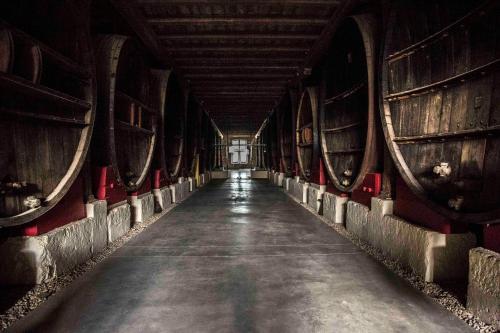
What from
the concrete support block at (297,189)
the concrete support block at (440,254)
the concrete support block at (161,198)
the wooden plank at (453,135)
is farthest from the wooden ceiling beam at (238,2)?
the concrete support block at (297,189)

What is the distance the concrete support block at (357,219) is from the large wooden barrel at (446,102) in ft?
4.95

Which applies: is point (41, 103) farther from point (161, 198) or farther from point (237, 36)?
point (237, 36)

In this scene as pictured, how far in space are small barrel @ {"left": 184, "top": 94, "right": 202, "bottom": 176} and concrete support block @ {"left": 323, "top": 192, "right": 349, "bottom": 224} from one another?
590 centimetres

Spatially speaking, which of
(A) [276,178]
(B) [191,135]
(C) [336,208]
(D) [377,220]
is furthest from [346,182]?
(A) [276,178]

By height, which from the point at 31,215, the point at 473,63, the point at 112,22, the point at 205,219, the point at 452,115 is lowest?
the point at 205,219

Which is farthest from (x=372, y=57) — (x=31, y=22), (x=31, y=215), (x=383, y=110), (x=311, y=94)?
(x=31, y=215)

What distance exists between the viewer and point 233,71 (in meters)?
9.27

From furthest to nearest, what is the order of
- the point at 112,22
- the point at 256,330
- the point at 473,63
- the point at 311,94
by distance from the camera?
1. the point at 311,94
2. the point at 112,22
3. the point at 473,63
4. the point at 256,330

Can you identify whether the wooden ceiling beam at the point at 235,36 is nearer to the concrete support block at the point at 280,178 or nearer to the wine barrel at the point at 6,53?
the wine barrel at the point at 6,53

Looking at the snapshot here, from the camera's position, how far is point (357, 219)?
175 inches

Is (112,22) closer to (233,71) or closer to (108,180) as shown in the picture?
(108,180)

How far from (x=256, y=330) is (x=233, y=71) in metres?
8.31

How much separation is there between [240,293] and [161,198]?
469 centimetres

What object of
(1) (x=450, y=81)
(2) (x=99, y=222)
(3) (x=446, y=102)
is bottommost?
(2) (x=99, y=222)
